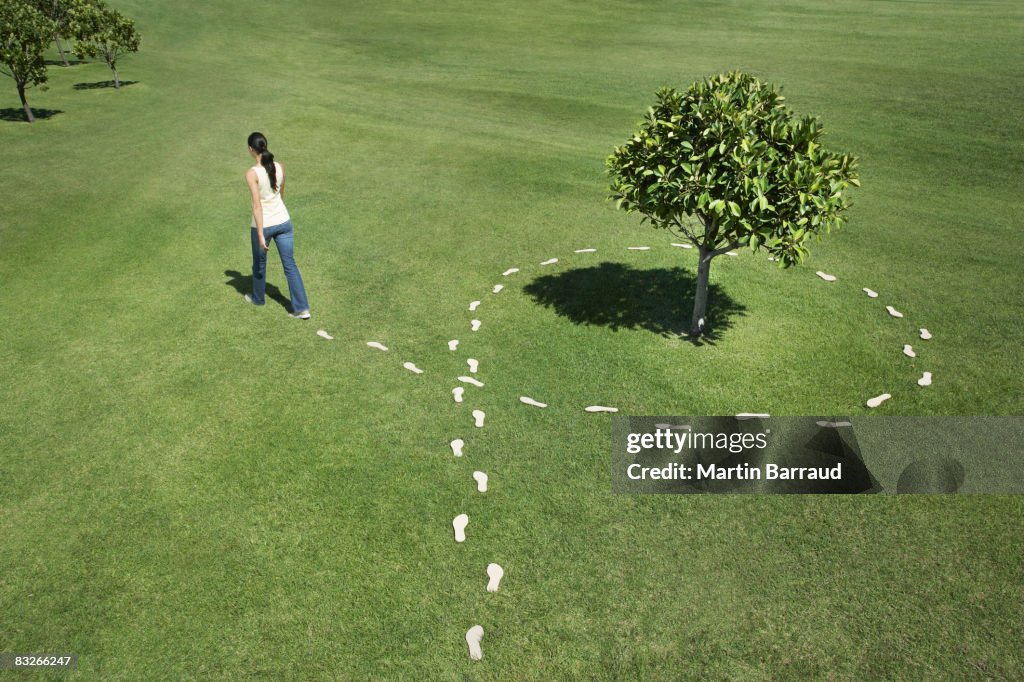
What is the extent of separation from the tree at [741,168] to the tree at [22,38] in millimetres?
25368

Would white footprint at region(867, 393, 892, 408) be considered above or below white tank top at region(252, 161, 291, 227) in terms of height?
below

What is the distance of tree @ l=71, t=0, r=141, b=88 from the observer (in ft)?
106

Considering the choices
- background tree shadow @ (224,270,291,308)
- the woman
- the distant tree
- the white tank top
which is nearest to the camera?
the woman

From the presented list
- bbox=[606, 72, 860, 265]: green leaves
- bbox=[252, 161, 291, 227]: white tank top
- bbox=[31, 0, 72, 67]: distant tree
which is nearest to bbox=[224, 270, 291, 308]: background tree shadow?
bbox=[252, 161, 291, 227]: white tank top

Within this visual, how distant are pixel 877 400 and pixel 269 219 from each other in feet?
32.6

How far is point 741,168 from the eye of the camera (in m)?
9.57

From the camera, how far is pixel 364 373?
410 inches

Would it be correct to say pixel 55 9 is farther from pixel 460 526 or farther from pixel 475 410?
pixel 460 526

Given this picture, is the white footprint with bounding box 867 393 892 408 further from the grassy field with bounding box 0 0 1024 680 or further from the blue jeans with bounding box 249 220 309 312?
the blue jeans with bounding box 249 220 309 312

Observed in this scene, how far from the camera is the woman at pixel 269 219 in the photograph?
11.1 m

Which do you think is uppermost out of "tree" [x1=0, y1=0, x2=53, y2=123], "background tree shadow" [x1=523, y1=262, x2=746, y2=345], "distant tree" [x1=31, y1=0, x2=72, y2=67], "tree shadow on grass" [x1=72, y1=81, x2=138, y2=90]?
"distant tree" [x1=31, y1=0, x2=72, y2=67]

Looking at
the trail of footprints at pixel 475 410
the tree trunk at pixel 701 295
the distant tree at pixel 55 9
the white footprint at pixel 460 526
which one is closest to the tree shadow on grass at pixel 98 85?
the distant tree at pixel 55 9

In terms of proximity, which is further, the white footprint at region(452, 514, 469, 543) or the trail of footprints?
the white footprint at region(452, 514, 469, 543)

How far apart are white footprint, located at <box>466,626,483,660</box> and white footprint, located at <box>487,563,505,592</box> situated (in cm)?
48
